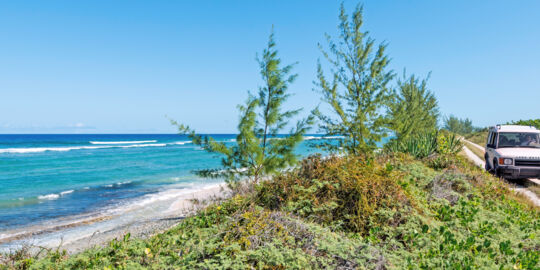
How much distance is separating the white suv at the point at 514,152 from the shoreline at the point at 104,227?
10983 mm

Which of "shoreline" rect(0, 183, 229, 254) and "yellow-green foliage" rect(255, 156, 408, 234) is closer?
"yellow-green foliage" rect(255, 156, 408, 234)

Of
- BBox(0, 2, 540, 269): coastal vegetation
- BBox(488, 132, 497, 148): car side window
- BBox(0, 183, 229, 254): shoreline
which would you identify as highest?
BBox(488, 132, 497, 148): car side window

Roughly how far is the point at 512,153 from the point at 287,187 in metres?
11.2

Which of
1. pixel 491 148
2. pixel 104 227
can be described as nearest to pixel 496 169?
pixel 491 148

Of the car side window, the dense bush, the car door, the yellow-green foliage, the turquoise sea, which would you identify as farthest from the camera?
the dense bush

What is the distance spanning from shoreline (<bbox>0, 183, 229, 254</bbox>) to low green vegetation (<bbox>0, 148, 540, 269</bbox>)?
125 inches

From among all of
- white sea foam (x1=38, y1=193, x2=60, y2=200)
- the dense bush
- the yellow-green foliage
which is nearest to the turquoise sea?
white sea foam (x1=38, y1=193, x2=60, y2=200)

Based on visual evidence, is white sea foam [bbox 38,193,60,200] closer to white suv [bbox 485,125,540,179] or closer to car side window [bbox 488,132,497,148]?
white suv [bbox 485,125,540,179]

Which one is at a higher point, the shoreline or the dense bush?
the dense bush

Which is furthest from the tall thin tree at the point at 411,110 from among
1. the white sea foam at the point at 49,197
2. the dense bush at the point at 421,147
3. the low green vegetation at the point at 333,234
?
the white sea foam at the point at 49,197

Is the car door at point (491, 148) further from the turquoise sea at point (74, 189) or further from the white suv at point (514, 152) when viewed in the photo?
the turquoise sea at point (74, 189)

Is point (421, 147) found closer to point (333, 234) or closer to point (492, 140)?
point (492, 140)

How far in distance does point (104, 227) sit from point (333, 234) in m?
10.2

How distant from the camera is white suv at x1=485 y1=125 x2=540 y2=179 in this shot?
473 inches
